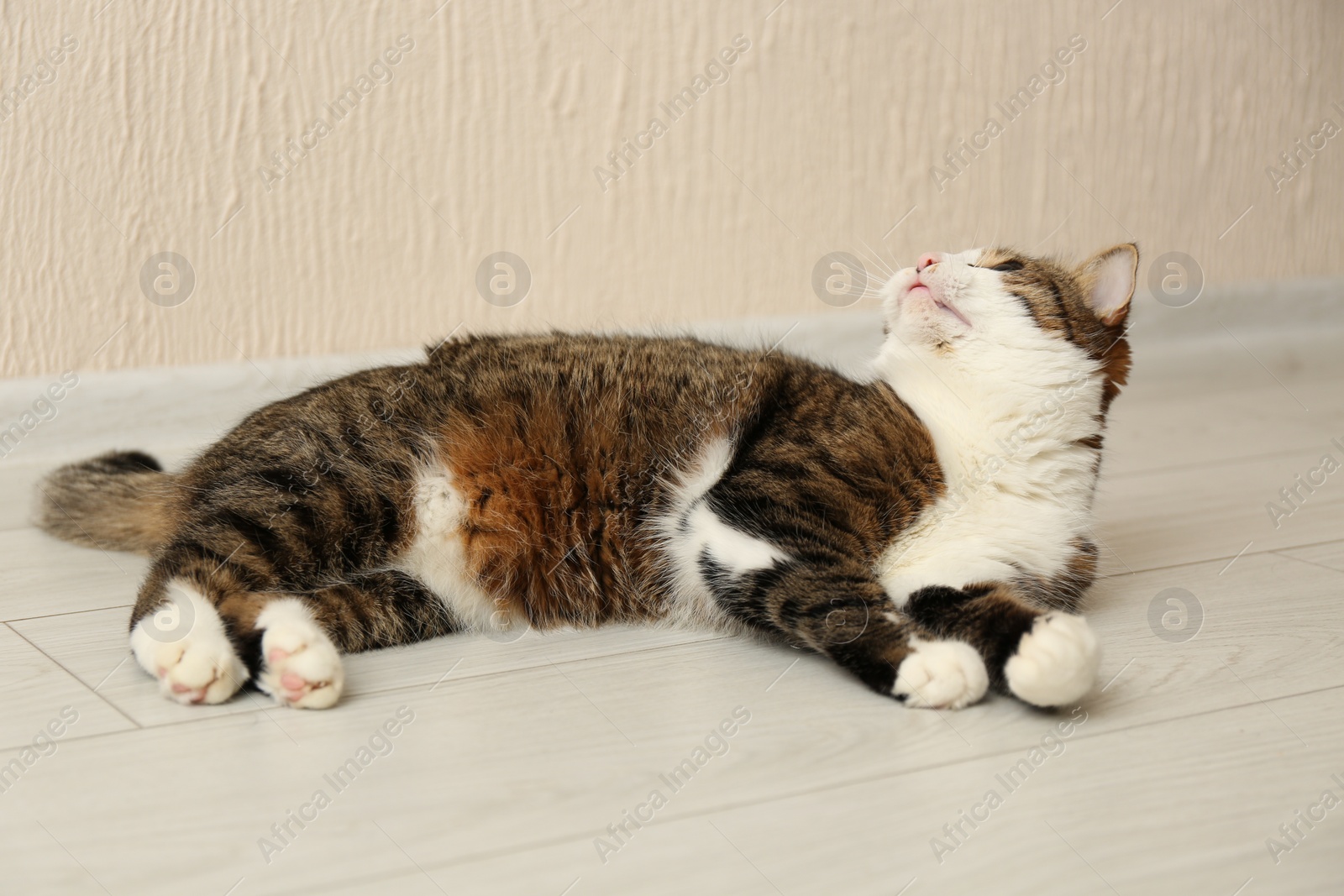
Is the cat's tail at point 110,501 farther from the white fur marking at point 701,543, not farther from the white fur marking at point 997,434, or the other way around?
the white fur marking at point 997,434

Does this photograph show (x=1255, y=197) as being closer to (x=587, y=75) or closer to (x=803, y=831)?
(x=587, y=75)

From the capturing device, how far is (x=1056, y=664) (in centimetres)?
124

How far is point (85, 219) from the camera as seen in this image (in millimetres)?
2391

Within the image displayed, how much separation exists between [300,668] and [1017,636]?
781 mm

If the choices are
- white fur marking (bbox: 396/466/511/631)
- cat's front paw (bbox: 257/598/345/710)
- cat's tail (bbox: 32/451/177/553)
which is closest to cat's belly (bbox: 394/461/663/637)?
white fur marking (bbox: 396/466/511/631)

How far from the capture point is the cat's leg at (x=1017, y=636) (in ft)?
4.09

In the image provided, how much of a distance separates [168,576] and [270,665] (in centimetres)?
20

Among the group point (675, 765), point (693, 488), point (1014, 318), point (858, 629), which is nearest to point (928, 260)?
point (1014, 318)

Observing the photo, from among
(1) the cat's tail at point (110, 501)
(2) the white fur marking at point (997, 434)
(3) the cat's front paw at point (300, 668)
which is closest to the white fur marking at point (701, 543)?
(2) the white fur marking at point (997, 434)

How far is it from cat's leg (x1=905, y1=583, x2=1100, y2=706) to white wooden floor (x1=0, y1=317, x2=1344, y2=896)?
46 mm

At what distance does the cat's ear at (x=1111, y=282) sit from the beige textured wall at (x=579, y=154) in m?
1.34

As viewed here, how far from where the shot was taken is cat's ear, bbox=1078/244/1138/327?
62.7 inches

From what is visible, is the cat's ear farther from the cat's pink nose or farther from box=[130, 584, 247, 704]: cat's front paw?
box=[130, 584, 247, 704]: cat's front paw

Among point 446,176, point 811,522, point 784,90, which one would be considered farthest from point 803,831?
point 784,90
